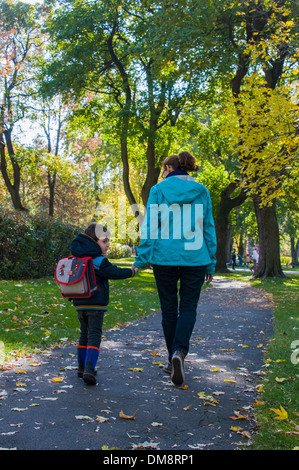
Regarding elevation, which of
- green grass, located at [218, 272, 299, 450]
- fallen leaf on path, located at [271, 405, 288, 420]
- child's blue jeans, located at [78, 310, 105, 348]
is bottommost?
green grass, located at [218, 272, 299, 450]

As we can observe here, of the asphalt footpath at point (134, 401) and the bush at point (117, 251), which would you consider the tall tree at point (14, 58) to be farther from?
the asphalt footpath at point (134, 401)

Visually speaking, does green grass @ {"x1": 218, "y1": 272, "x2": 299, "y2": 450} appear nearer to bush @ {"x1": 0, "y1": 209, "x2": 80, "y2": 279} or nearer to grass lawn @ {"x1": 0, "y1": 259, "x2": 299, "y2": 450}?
grass lawn @ {"x1": 0, "y1": 259, "x2": 299, "y2": 450}

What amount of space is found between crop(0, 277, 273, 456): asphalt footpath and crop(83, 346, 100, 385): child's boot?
0.07 metres

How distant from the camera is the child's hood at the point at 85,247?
454cm

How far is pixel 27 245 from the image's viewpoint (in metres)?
14.3

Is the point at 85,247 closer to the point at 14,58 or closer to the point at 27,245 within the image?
the point at 27,245

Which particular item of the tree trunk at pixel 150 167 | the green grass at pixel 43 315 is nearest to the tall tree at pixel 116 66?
the tree trunk at pixel 150 167

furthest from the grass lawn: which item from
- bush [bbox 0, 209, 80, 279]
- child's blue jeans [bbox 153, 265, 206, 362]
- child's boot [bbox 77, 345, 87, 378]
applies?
child's boot [bbox 77, 345, 87, 378]

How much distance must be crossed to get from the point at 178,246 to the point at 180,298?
0.52m

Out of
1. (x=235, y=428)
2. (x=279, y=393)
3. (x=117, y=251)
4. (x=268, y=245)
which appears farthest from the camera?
(x=117, y=251)

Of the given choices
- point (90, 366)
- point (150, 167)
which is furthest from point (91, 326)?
point (150, 167)

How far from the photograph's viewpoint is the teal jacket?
445cm

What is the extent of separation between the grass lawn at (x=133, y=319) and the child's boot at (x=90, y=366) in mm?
1404

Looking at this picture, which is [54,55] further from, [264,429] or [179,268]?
[264,429]
